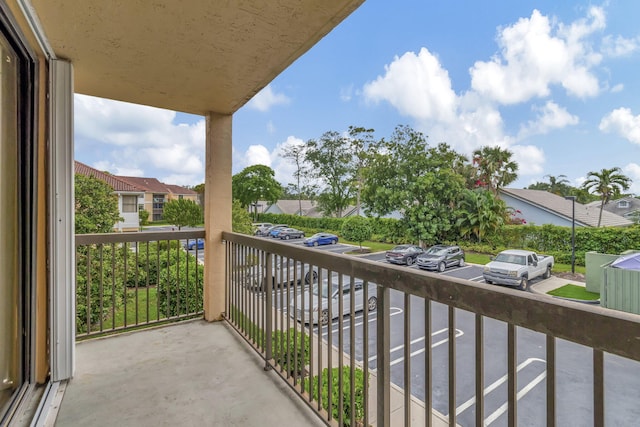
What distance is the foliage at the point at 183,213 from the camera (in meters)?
12.7

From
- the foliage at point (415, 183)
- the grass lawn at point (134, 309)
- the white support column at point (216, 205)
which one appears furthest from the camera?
the foliage at point (415, 183)

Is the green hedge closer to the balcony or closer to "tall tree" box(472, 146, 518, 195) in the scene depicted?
the balcony

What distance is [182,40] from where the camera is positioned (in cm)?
146


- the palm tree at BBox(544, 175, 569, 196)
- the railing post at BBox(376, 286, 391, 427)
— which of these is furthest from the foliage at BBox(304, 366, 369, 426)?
the palm tree at BBox(544, 175, 569, 196)

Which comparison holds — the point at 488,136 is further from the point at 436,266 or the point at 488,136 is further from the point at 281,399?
the point at 281,399

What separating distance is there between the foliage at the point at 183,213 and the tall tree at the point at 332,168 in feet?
32.0

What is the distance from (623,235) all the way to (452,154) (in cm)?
709

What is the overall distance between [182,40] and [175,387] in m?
1.78

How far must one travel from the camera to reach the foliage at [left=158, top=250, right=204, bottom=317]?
8.25 feet

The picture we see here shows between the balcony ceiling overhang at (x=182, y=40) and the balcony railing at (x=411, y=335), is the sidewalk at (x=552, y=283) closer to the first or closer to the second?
the balcony railing at (x=411, y=335)

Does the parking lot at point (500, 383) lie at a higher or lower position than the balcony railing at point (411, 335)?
lower

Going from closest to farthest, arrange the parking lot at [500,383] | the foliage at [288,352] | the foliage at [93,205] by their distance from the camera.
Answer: the foliage at [288,352] < the parking lot at [500,383] < the foliage at [93,205]

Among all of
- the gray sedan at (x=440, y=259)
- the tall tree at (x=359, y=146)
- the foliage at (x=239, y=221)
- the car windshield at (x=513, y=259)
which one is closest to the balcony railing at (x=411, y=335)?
the car windshield at (x=513, y=259)

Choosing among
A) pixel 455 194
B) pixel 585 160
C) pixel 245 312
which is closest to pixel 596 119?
pixel 585 160
